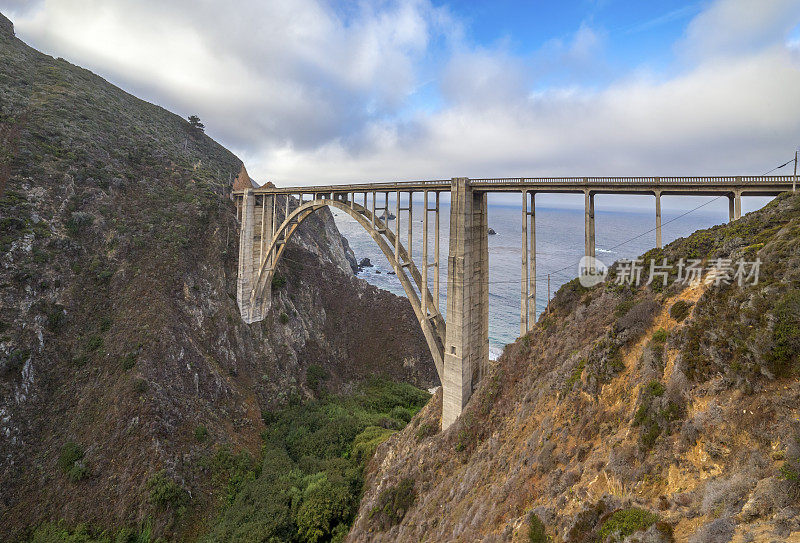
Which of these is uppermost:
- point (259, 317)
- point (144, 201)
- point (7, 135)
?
point (7, 135)

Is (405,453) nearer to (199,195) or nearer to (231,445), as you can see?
(231,445)

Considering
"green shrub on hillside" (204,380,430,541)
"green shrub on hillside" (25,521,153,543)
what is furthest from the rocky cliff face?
"green shrub on hillside" (204,380,430,541)

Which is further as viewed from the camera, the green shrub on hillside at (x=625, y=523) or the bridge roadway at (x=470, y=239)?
the bridge roadway at (x=470, y=239)

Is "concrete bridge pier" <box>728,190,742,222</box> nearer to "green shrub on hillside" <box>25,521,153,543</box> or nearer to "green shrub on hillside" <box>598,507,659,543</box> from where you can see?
"green shrub on hillside" <box>598,507,659,543</box>

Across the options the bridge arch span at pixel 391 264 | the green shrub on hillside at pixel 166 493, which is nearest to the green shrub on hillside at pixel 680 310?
the bridge arch span at pixel 391 264

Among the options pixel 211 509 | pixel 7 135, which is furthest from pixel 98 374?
pixel 7 135

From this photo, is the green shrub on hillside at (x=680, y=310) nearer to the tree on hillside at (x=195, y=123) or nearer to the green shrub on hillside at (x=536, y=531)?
the green shrub on hillside at (x=536, y=531)
